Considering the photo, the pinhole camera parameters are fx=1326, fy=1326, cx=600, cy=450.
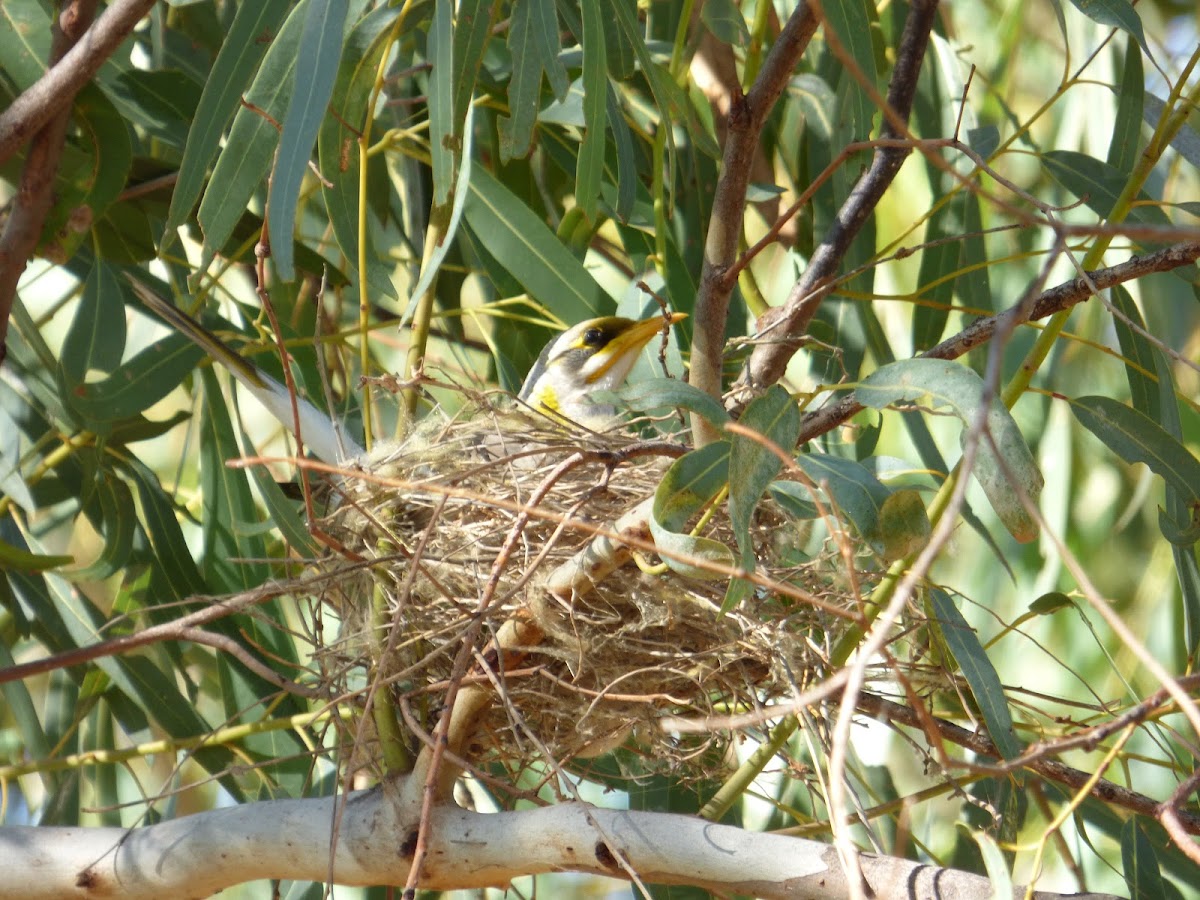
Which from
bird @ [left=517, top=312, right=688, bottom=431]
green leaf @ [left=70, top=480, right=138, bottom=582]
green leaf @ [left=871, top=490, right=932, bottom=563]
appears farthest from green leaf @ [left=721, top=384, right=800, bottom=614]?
green leaf @ [left=70, top=480, right=138, bottom=582]

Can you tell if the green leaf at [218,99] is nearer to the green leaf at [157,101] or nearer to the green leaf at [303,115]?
the green leaf at [303,115]

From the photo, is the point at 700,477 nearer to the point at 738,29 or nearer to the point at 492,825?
the point at 492,825

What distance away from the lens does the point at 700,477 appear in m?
1.40

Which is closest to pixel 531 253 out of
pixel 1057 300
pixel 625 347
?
pixel 625 347

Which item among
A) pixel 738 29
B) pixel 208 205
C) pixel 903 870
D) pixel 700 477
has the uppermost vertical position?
pixel 738 29

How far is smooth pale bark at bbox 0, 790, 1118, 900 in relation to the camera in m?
1.52

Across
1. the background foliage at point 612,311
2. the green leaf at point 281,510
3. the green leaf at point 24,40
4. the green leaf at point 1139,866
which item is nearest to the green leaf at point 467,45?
the background foliage at point 612,311

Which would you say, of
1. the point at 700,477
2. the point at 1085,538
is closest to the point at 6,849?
the point at 700,477

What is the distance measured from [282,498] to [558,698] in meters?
0.57

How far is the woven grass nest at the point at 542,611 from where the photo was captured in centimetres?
185

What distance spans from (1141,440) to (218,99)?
1301mm

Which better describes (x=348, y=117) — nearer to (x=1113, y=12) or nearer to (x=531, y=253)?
(x=531, y=253)

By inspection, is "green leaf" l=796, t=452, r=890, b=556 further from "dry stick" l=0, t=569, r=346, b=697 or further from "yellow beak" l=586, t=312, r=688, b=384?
"yellow beak" l=586, t=312, r=688, b=384

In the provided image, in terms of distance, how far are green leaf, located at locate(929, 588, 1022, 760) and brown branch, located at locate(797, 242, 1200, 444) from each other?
12.5 inches
